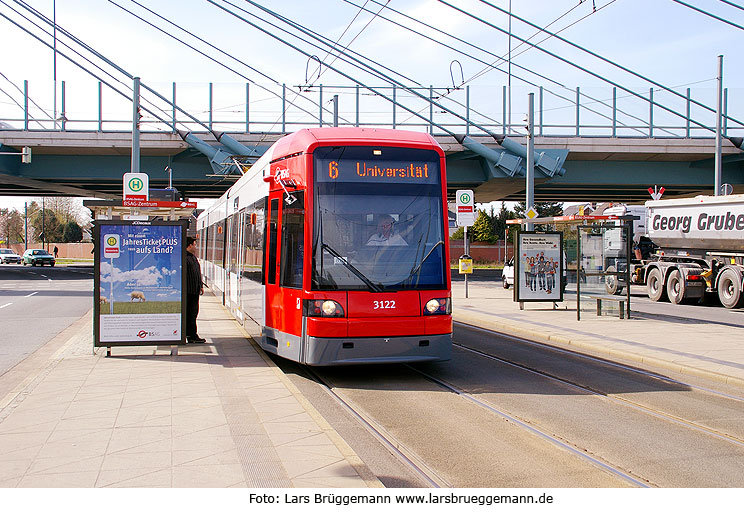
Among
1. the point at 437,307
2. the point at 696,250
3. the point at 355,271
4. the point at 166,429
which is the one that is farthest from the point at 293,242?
the point at 696,250

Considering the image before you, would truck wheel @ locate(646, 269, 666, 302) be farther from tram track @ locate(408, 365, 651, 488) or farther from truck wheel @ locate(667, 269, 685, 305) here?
tram track @ locate(408, 365, 651, 488)

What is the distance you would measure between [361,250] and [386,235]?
0.40m

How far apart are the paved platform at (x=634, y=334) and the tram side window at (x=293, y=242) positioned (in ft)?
19.1

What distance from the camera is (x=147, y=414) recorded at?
7.37 metres

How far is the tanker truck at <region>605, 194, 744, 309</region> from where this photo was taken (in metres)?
23.1

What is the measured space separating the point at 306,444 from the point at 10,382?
5976 mm

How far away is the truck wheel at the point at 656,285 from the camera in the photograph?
1064 inches

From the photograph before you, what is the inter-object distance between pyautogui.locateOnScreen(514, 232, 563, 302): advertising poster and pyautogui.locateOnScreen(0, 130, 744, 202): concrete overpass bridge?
16628 mm

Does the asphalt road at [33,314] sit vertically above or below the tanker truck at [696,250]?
below

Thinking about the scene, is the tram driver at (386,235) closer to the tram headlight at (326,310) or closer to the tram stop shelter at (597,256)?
the tram headlight at (326,310)

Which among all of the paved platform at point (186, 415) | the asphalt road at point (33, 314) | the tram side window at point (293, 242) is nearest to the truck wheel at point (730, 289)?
the paved platform at point (186, 415)

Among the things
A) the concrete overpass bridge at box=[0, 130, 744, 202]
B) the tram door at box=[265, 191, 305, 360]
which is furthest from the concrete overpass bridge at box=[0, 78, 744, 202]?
the tram door at box=[265, 191, 305, 360]
